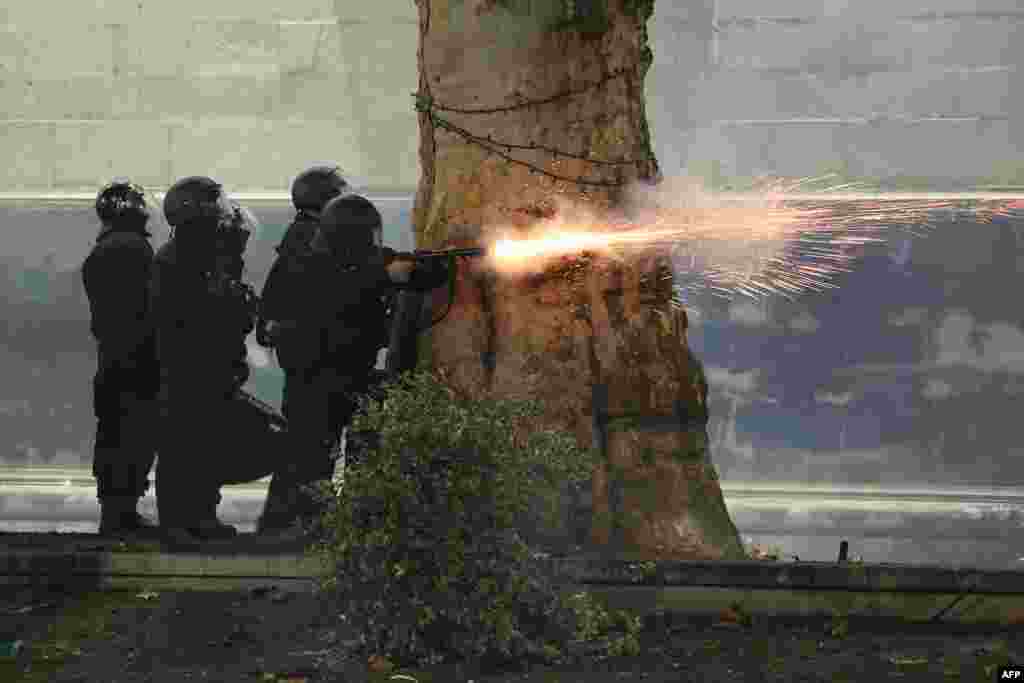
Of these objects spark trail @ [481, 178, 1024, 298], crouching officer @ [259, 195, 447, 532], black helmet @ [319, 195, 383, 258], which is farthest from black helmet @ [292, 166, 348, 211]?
spark trail @ [481, 178, 1024, 298]

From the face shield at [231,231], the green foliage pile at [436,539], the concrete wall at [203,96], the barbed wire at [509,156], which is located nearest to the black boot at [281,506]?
the face shield at [231,231]

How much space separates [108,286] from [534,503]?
3.08 m

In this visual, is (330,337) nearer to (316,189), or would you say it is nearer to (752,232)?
(316,189)

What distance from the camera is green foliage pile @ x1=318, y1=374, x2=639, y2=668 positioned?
788cm

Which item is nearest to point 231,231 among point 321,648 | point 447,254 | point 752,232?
point 447,254

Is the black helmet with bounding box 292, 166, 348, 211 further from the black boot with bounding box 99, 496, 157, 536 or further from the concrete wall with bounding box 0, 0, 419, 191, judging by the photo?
the concrete wall with bounding box 0, 0, 419, 191

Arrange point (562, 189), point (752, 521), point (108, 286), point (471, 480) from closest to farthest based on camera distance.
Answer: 1. point (471, 480)
2. point (562, 189)
3. point (108, 286)
4. point (752, 521)

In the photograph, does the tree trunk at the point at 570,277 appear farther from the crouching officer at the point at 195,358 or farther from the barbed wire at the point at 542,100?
the crouching officer at the point at 195,358

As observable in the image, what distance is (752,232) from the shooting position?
10797 mm

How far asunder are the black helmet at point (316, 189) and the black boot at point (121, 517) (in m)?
1.62

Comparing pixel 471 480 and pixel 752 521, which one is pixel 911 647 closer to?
pixel 471 480

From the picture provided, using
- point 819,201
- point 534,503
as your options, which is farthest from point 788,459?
Result: point 534,503

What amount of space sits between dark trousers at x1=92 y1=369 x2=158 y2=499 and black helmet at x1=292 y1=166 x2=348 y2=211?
1.19 metres

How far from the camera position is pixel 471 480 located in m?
7.89
